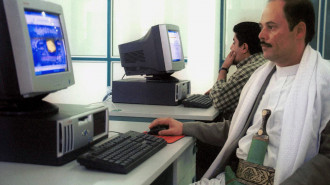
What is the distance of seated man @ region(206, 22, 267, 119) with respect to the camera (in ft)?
7.72

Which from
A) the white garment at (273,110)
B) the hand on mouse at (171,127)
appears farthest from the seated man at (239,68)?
the hand on mouse at (171,127)

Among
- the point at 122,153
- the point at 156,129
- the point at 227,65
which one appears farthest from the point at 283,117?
the point at 227,65

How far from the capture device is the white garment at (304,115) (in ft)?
4.43

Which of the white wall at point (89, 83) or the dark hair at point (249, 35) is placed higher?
the dark hair at point (249, 35)

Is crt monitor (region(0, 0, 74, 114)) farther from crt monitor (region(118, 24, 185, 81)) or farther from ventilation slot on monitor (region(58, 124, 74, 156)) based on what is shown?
crt monitor (region(118, 24, 185, 81))

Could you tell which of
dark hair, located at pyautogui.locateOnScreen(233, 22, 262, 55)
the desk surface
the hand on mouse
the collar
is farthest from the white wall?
the hand on mouse

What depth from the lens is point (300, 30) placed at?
1573mm

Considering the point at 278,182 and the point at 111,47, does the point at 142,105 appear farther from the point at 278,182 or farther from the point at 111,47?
the point at 111,47

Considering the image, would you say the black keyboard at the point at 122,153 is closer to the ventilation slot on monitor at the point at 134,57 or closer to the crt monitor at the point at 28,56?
the crt monitor at the point at 28,56

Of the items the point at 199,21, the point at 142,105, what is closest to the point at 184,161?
the point at 142,105

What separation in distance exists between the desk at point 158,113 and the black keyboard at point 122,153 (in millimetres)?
776

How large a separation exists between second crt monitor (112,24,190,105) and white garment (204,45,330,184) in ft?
3.82

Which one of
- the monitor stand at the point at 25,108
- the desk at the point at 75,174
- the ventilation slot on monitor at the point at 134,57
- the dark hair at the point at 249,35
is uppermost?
the dark hair at the point at 249,35

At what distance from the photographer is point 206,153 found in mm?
2795
